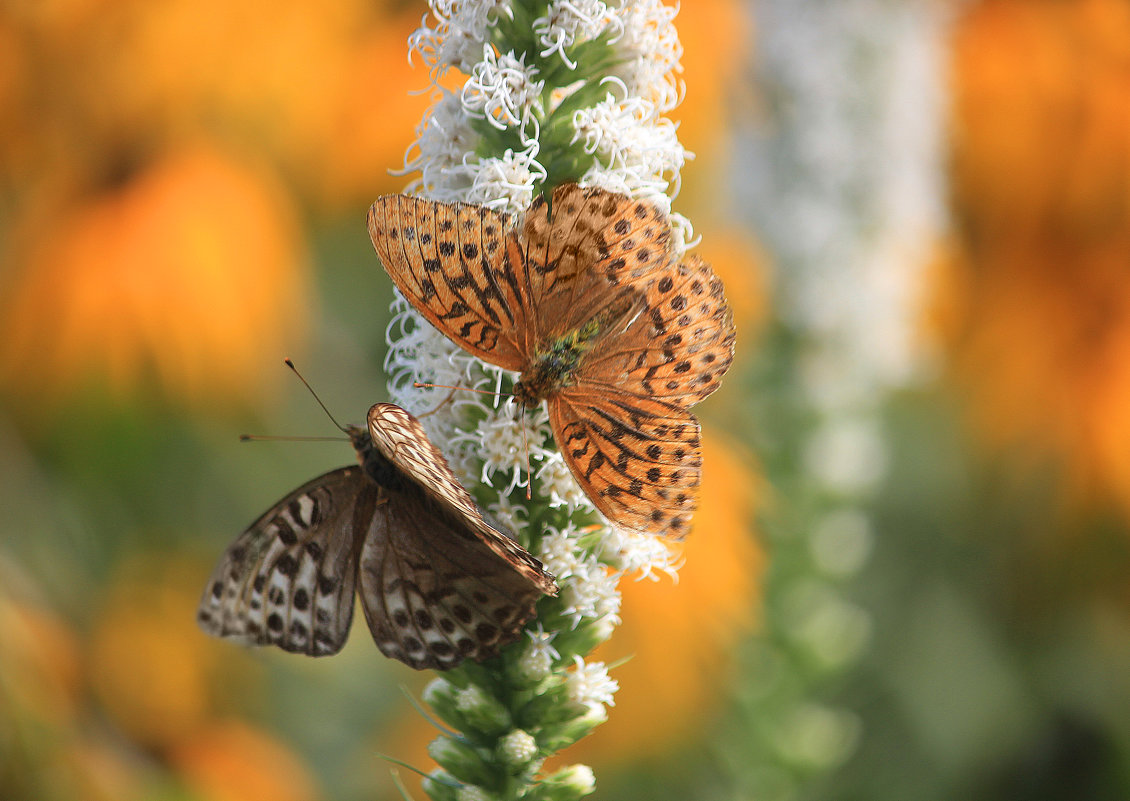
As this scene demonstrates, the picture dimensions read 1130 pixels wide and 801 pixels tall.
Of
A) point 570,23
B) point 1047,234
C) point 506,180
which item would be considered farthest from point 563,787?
point 1047,234

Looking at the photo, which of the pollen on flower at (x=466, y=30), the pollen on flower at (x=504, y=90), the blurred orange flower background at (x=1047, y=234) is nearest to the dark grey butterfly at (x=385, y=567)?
the pollen on flower at (x=504, y=90)

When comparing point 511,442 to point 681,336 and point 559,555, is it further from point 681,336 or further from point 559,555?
point 681,336

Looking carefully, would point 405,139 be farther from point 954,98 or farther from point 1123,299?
point 1123,299

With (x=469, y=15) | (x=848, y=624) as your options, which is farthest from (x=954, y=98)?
(x=469, y=15)

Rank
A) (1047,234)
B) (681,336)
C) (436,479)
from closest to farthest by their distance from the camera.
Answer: (436,479) < (681,336) < (1047,234)

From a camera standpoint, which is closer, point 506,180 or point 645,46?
point 506,180

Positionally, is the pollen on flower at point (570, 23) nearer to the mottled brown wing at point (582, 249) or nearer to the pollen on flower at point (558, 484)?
the mottled brown wing at point (582, 249)
